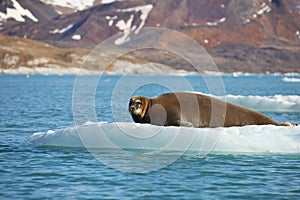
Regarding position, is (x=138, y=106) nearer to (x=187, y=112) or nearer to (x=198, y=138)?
(x=187, y=112)

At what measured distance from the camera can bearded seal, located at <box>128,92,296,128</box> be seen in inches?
691

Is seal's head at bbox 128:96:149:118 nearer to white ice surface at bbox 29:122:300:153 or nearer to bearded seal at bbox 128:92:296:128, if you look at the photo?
bearded seal at bbox 128:92:296:128

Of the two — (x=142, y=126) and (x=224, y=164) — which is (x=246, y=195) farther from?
(x=142, y=126)

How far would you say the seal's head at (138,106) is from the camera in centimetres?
1720

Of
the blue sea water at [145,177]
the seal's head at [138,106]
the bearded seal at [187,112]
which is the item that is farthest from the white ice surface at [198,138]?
Answer: the bearded seal at [187,112]

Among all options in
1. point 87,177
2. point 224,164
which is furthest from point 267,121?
point 87,177

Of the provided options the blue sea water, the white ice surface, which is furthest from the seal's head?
the blue sea water

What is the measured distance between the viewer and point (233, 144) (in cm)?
1628

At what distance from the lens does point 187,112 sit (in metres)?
17.8

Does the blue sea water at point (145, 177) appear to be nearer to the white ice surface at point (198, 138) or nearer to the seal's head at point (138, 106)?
the white ice surface at point (198, 138)

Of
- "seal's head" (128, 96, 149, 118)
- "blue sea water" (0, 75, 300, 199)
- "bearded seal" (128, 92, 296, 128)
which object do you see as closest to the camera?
"blue sea water" (0, 75, 300, 199)

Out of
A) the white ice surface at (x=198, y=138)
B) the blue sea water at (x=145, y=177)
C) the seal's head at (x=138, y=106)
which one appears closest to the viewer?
the blue sea water at (x=145, y=177)

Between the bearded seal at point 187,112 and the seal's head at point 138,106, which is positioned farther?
the bearded seal at point 187,112

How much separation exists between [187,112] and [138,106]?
1.55 meters
